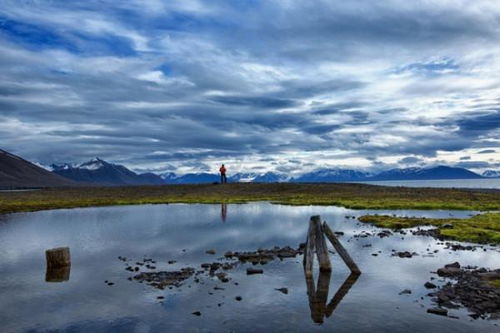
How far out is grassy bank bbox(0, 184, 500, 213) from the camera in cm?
8219

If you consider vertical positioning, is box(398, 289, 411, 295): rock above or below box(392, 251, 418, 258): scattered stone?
below

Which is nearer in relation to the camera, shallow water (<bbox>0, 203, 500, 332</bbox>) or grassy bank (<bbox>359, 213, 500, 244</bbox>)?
shallow water (<bbox>0, 203, 500, 332</bbox>)

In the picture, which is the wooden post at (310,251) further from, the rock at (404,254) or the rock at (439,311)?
the rock at (439,311)

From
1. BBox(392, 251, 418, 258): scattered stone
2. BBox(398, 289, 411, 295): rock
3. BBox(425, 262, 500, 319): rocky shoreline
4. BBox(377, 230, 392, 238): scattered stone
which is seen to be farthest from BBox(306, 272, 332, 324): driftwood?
BBox(377, 230, 392, 238): scattered stone

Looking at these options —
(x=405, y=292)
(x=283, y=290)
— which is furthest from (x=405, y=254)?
(x=283, y=290)

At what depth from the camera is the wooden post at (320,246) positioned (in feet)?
102

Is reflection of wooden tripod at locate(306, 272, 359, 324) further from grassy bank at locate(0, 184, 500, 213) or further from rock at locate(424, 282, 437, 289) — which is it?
grassy bank at locate(0, 184, 500, 213)

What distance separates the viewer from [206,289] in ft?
87.6

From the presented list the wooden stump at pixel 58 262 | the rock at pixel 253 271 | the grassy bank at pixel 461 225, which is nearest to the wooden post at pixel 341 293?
the rock at pixel 253 271

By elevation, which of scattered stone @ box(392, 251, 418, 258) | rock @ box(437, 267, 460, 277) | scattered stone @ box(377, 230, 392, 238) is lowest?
rock @ box(437, 267, 460, 277)

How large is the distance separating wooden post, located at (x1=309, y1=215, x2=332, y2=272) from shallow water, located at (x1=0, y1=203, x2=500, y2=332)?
3.75ft

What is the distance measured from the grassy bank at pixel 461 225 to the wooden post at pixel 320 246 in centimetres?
1943

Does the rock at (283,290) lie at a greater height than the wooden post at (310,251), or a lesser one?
lesser

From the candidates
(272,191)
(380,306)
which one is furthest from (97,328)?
(272,191)
